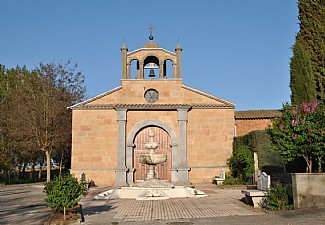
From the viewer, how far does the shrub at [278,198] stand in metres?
11.7

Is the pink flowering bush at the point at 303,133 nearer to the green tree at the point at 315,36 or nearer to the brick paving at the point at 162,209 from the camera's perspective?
the brick paving at the point at 162,209

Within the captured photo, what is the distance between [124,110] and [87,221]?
13.8 meters

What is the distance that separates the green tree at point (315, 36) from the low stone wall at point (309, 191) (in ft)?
25.6

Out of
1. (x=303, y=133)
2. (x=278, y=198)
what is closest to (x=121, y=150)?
(x=303, y=133)

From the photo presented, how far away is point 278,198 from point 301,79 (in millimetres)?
7823

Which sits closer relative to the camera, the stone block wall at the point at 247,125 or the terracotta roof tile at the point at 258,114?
the terracotta roof tile at the point at 258,114

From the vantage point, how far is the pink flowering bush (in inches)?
502

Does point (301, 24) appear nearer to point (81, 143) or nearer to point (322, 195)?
point (322, 195)

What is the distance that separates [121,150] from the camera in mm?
23828

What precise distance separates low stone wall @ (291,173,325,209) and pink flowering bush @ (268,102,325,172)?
1.49m

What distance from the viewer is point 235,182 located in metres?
22.2

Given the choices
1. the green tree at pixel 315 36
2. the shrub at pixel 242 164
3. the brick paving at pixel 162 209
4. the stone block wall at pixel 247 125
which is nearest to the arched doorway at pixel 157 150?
the shrub at pixel 242 164

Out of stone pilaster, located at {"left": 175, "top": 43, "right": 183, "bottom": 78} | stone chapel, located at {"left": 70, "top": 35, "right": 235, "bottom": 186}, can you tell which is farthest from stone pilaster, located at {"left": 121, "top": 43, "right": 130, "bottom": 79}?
stone pilaster, located at {"left": 175, "top": 43, "right": 183, "bottom": 78}

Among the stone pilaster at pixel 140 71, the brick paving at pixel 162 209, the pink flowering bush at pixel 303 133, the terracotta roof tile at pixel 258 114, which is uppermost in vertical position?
the stone pilaster at pixel 140 71
